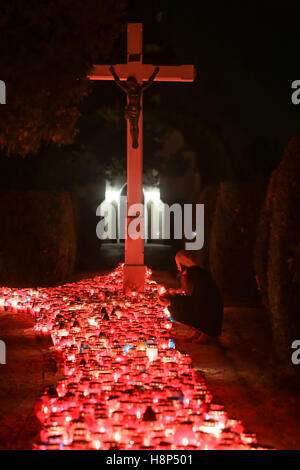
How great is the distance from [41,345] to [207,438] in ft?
14.4

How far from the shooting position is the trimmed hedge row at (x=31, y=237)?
14.6 meters

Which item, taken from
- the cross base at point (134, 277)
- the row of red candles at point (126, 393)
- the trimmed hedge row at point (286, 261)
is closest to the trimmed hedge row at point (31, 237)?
the cross base at point (134, 277)

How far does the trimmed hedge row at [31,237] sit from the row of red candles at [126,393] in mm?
5356

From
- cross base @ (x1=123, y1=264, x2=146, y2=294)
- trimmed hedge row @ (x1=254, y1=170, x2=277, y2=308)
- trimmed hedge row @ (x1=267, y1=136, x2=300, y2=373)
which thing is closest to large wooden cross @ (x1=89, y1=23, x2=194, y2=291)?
cross base @ (x1=123, y1=264, x2=146, y2=294)

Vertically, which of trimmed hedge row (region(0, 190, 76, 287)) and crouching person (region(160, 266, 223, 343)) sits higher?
trimmed hedge row (region(0, 190, 76, 287))

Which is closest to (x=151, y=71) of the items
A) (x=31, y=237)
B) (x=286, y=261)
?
(x=31, y=237)

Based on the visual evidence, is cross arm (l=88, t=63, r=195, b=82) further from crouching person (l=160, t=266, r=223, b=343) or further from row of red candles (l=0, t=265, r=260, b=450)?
row of red candles (l=0, t=265, r=260, b=450)

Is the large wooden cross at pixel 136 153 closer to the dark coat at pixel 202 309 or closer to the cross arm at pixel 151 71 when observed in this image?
the cross arm at pixel 151 71

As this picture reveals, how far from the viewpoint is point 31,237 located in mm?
14758

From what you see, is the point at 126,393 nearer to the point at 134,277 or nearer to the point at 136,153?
the point at 134,277

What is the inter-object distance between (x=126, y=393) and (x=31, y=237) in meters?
9.61

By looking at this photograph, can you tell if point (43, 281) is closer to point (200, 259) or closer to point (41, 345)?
point (200, 259)

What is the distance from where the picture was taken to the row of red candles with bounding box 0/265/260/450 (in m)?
4.57

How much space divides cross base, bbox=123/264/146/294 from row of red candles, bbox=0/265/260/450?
2150 millimetres
